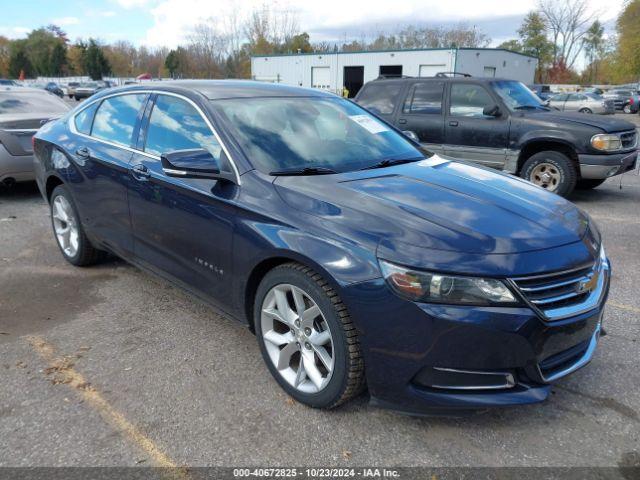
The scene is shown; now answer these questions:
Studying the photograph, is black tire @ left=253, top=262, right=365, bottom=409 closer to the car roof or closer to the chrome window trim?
the chrome window trim

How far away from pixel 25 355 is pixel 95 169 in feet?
5.03

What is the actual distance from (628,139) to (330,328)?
7.20 metres

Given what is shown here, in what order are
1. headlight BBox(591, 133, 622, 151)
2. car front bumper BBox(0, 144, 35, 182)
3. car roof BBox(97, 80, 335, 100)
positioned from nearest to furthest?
car roof BBox(97, 80, 335, 100) → car front bumper BBox(0, 144, 35, 182) → headlight BBox(591, 133, 622, 151)

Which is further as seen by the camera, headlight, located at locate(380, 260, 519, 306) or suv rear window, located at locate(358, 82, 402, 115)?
suv rear window, located at locate(358, 82, 402, 115)

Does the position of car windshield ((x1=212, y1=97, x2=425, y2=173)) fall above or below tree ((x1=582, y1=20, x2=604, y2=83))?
below

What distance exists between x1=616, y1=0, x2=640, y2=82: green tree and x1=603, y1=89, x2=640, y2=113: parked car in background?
15.1ft

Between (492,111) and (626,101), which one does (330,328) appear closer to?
(492,111)

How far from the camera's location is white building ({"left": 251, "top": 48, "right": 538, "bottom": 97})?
120 feet

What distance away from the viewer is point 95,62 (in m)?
89.4

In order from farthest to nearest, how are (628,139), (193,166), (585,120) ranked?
(628,139)
(585,120)
(193,166)

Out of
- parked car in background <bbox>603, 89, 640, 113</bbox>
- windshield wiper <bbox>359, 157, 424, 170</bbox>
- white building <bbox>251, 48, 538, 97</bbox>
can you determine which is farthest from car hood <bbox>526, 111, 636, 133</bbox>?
parked car in background <bbox>603, 89, 640, 113</bbox>

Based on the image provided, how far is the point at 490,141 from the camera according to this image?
8.16 metres

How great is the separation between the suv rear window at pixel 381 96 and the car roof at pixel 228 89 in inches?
205

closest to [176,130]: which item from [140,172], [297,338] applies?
[140,172]
